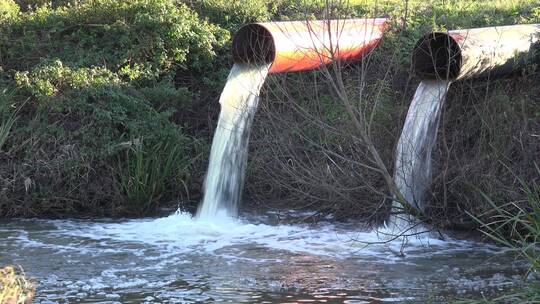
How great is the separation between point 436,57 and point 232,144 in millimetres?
3001

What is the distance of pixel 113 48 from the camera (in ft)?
46.9

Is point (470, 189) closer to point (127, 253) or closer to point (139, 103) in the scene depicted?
point (127, 253)

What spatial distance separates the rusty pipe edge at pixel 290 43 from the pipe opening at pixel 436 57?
0.96 metres

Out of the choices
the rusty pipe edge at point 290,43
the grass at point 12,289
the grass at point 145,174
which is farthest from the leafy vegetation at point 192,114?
the grass at point 12,289

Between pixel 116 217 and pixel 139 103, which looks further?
pixel 139 103

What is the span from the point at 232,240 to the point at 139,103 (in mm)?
3325

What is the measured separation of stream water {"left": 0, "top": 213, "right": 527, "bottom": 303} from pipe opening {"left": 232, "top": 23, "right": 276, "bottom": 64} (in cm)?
222

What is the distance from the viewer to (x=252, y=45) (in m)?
12.5

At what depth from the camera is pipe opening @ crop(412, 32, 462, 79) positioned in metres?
10.5

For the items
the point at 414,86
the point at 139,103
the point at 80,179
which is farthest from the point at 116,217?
the point at 414,86

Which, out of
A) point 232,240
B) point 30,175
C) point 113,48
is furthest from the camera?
point 113,48

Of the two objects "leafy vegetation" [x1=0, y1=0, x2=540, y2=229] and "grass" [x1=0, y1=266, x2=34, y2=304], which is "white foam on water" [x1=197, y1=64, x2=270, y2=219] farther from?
"grass" [x1=0, y1=266, x2=34, y2=304]

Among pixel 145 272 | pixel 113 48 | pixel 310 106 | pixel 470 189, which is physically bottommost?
pixel 145 272

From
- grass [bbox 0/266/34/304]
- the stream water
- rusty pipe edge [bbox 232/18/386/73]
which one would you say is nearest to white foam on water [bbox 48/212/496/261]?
the stream water
